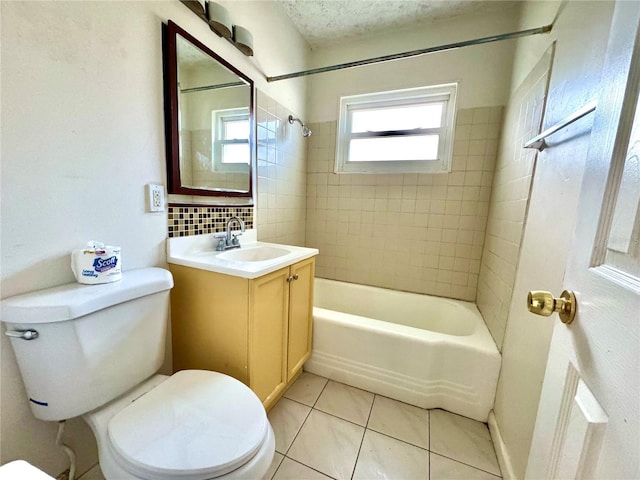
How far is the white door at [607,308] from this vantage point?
321 millimetres

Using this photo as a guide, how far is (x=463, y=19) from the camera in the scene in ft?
5.79

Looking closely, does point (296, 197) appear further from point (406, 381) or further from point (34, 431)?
point (34, 431)

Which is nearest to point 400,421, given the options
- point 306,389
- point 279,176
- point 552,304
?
point 306,389

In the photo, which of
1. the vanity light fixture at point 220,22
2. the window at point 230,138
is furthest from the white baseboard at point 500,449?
the vanity light fixture at point 220,22

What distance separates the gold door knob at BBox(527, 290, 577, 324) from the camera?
1.53 feet

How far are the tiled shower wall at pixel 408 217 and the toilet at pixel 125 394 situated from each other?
5.22ft

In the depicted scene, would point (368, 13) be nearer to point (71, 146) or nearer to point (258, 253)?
point (258, 253)

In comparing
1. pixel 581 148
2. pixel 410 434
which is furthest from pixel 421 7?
pixel 410 434

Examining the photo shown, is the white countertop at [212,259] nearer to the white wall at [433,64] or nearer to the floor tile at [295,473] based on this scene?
the floor tile at [295,473]

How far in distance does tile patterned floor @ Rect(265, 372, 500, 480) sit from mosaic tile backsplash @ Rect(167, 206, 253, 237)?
105 cm

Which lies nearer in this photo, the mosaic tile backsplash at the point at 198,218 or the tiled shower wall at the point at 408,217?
the mosaic tile backsplash at the point at 198,218

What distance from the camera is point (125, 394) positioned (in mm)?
878

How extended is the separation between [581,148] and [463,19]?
1.60 m

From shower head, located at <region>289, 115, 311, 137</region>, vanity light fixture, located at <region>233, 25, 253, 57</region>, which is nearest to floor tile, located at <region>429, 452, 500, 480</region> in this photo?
shower head, located at <region>289, 115, 311, 137</region>
